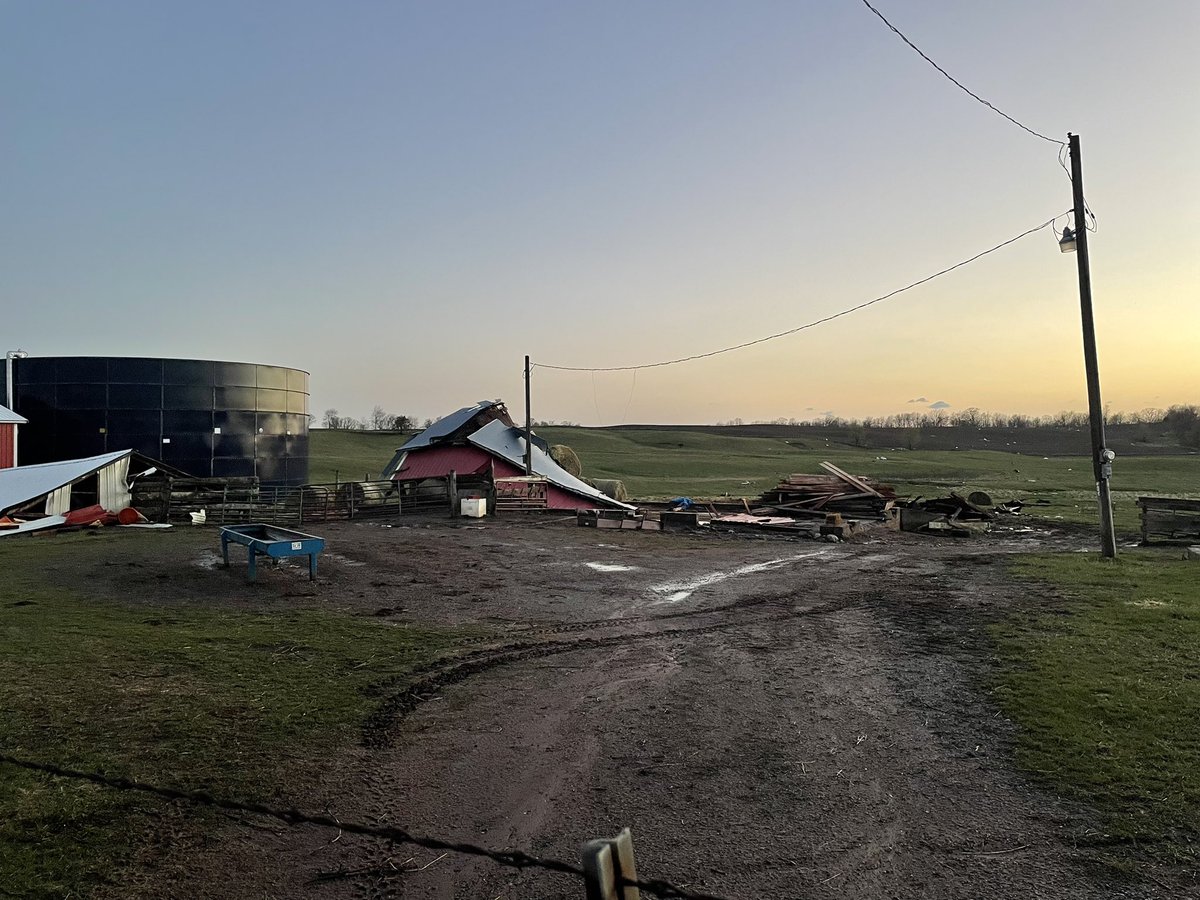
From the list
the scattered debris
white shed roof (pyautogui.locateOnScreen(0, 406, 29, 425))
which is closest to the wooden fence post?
the scattered debris

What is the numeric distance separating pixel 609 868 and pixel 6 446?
121 ft

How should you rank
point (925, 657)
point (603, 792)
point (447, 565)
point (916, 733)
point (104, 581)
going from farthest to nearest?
point (447, 565) < point (104, 581) < point (925, 657) < point (916, 733) < point (603, 792)

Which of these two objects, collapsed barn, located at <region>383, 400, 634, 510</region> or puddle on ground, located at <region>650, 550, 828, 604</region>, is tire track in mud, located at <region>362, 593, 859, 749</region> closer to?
puddle on ground, located at <region>650, 550, 828, 604</region>

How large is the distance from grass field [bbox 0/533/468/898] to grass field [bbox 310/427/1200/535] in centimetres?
2241

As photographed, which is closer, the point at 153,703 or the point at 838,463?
the point at 153,703

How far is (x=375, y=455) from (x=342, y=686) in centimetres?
8433

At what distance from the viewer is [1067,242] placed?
54.0ft

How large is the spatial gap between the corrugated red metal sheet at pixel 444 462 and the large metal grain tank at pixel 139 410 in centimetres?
732

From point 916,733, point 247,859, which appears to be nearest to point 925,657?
point 916,733

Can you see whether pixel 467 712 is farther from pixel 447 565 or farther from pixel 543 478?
pixel 543 478

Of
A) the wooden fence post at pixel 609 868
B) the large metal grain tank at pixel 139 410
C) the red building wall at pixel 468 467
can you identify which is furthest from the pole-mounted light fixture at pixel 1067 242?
the large metal grain tank at pixel 139 410

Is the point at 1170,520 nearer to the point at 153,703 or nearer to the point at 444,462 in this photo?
the point at 153,703

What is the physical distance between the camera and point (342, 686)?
25.2 feet

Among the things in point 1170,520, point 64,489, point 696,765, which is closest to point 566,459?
point 64,489
